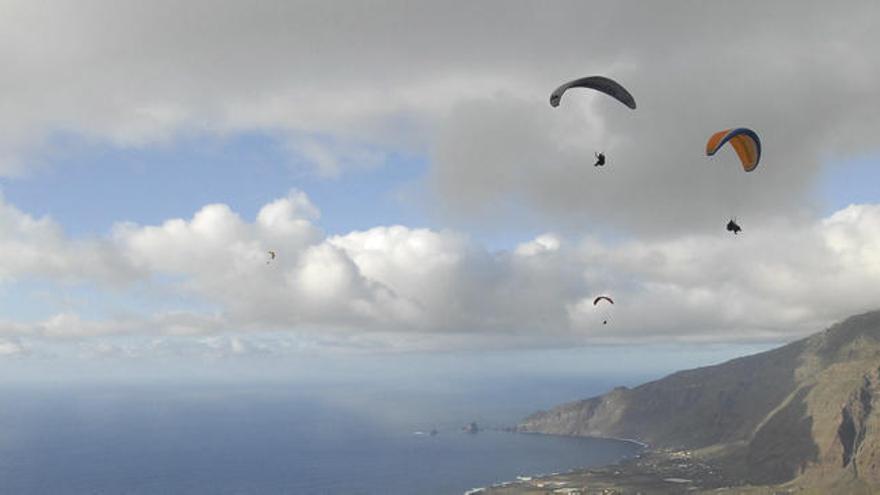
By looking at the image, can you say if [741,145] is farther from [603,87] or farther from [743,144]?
[603,87]

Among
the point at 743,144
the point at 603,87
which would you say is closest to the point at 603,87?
the point at 603,87

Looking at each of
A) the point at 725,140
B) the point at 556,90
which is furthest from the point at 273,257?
the point at 725,140

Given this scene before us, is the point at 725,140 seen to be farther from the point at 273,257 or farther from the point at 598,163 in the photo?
the point at 273,257

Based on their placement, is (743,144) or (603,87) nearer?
(603,87)

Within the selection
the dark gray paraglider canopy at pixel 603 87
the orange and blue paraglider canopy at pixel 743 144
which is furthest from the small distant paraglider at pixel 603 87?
the orange and blue paraglider canopy at pixel 743 144

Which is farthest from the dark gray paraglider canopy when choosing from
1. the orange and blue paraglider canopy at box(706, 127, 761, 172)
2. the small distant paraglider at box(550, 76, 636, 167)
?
the orange and blue paraglider canopy at box(706, 127, 761, 172)

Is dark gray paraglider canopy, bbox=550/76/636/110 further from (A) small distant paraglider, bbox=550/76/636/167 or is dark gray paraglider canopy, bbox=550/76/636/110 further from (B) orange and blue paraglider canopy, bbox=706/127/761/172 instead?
(B) orange and blue paraglider canopy, bbox=706/127/761/172
